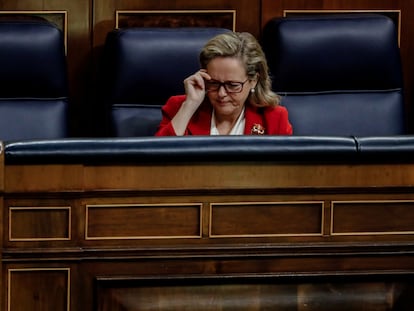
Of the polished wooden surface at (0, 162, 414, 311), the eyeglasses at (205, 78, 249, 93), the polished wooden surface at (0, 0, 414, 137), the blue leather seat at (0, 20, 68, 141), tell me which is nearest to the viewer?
the polished wooden surface at (0, 162, 414, 311)

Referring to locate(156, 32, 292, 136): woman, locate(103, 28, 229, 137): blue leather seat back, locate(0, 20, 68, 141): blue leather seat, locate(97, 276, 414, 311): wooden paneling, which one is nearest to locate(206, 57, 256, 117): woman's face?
locate(156, 32, 292, 136): woman

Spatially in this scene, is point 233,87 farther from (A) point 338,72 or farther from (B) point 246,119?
(A) point 338,72

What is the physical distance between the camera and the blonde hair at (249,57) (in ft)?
6.93

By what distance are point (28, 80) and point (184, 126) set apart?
0.37 m

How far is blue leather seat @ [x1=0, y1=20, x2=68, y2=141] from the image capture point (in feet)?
7.36

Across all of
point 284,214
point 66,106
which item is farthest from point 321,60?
point 284,214

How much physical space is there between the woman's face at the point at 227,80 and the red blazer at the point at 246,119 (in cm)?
6

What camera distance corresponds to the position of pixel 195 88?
2.13 meters

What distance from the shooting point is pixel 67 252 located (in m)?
1.63

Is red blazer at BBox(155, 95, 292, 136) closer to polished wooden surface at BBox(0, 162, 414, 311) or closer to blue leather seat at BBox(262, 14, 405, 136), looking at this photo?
blue leather seat at BBox(262, 14, 405, 136)

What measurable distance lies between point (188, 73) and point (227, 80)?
8.3 inches

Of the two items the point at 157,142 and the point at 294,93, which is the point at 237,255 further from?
the point at 294,93

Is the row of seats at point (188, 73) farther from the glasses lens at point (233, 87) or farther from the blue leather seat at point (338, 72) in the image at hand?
the glasses lens at point (233, 87)

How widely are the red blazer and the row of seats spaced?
115 millimetres
